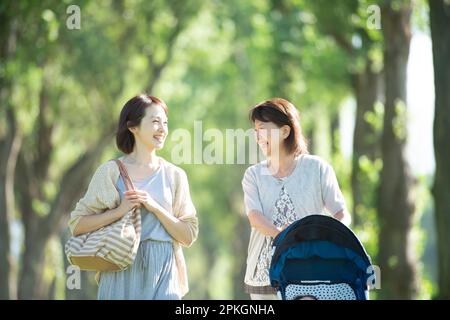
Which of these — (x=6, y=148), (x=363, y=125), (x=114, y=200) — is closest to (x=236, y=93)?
(x=363, y=125)

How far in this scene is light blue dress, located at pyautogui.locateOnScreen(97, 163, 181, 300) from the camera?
648 cm

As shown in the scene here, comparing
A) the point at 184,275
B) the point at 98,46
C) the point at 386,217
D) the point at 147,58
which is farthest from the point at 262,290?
the point at 147,58

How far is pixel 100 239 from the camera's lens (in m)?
6.42

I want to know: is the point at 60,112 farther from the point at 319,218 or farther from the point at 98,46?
the point at 319,218

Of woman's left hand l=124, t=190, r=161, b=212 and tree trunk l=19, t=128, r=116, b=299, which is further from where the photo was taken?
tree trunk l=19, t=128, r=116, b=299

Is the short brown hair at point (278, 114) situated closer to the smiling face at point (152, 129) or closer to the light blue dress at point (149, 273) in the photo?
the smiling face at point (152, 129)

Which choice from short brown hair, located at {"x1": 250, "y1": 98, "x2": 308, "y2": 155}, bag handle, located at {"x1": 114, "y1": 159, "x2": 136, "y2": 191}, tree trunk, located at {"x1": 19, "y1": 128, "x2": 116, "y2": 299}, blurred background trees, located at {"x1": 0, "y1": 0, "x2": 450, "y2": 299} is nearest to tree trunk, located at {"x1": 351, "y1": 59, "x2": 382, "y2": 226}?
blurred background trees, located at {"x1": 0, "y1": 0, "x2": 450, "y2": 299}

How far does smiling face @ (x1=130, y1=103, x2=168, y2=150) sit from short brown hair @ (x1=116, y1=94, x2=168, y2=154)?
29 mm

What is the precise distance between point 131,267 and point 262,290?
96 centimetres

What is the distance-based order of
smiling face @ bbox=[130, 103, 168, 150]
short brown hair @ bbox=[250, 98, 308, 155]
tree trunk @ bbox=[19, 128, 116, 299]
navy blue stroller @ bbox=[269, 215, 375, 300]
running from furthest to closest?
1. tree trunk @ bbox=[19, 128, 116, 299]
2. short brown hair @ bbox=[250, 98, 308, 155]
3. smiling face @ bbox=[130, 103, 168, 150]
4. navy blue stroller @ bbox=[269, 215, 375, 300]

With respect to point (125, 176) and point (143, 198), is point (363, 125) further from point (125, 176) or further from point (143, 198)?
point (143, 198)

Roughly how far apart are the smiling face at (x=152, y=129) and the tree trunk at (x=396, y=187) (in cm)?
989

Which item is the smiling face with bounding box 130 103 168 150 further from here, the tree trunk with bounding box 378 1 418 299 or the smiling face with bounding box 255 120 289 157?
the tree trunk with bounding box 378 1 418 299

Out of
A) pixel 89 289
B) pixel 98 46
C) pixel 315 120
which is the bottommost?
pixel 89 289
